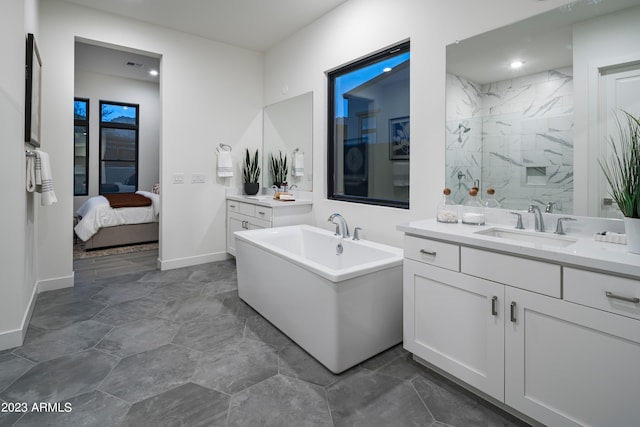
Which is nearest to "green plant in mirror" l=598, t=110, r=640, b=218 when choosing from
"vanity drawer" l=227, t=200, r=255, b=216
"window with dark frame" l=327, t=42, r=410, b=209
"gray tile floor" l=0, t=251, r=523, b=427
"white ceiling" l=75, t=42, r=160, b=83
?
"gray tile floor" l=0, t=251, r=523, b=427

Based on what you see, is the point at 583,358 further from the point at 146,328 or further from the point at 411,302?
the point at 146,328

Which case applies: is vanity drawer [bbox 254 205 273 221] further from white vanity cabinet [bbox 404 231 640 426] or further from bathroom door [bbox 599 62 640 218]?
bathroom door [bbox 599 62 640 218]

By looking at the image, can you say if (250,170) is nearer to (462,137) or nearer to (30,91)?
(30,91)

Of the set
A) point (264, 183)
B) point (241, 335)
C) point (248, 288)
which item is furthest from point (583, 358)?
point (264, 183)

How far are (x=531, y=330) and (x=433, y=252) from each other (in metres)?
0.56

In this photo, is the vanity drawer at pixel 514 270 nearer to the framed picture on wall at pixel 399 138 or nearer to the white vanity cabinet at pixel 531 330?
the white vanity cabinet at pixel 531 330

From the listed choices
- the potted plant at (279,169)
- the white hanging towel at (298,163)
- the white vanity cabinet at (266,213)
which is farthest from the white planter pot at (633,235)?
the potted plant at (279,169)

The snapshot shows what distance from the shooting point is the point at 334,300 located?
1853mm

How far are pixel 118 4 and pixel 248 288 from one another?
3160 mm

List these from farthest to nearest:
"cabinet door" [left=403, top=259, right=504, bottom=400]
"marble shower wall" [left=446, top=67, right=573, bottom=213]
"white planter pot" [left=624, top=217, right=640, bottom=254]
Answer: "marble shower wall" [left=446, top=67, right=573, bottom=213] < "cabinet door" [left=403, top=259, right=504, bottom=400] < "white planter pot" [left=624, top=217, right=640, bottom=254]

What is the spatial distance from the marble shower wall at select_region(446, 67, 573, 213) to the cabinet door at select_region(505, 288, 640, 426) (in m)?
0.75

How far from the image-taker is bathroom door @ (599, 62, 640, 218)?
1.56m

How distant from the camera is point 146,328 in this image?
8.18 feet

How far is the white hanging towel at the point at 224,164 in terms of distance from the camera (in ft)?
14.2
